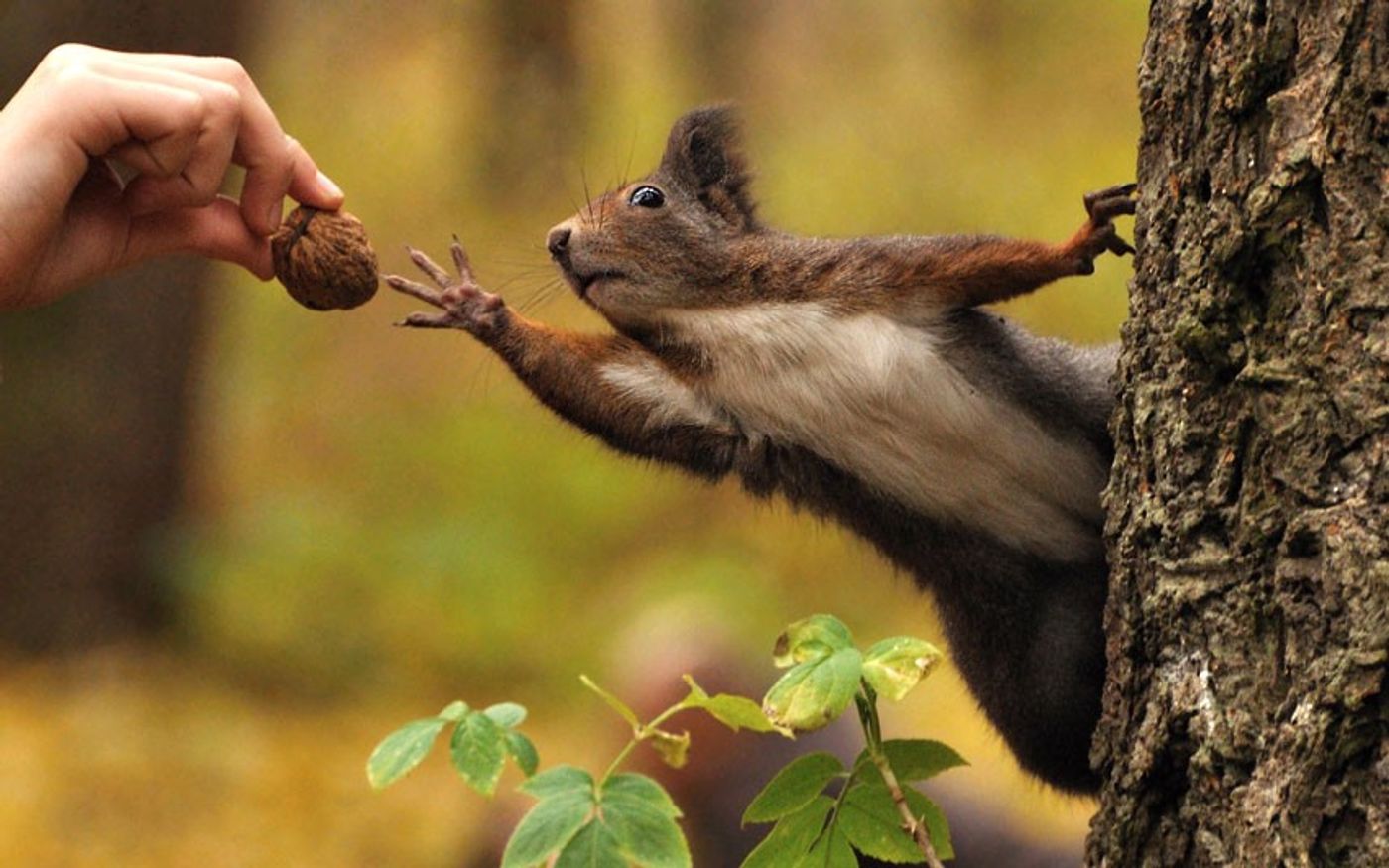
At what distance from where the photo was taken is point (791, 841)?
1.61 meters

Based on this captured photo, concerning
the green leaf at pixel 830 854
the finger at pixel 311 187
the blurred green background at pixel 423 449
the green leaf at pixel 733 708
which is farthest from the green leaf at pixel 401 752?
the blurred green background at pixel 423 449

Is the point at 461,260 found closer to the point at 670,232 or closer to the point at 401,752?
the point at 670,232

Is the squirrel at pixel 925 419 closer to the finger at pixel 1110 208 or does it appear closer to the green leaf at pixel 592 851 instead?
the finger at pixel 1110 208

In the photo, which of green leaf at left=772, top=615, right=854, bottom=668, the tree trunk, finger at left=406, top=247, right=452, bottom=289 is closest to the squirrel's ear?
finger at left=406, top=247, right=452, bottom=289

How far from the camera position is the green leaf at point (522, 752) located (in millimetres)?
→ 1639

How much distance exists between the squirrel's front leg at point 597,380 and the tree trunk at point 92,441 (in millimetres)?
3855

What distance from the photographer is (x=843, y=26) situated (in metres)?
7.41

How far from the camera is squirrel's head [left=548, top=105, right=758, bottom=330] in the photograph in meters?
2.58

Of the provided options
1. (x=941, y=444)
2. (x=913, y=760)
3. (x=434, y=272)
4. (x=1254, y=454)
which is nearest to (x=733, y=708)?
→ (x=913, y=760)

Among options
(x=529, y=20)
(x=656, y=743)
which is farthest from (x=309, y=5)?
(x=656, y=743)

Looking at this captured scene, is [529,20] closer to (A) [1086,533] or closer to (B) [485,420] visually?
(B) [485,420]

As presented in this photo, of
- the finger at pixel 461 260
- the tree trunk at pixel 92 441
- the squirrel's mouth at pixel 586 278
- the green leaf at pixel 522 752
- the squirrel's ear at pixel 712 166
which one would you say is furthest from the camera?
the tree trunk at pixel 92 441

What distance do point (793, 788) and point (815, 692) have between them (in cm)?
13

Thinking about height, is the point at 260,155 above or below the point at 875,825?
above
